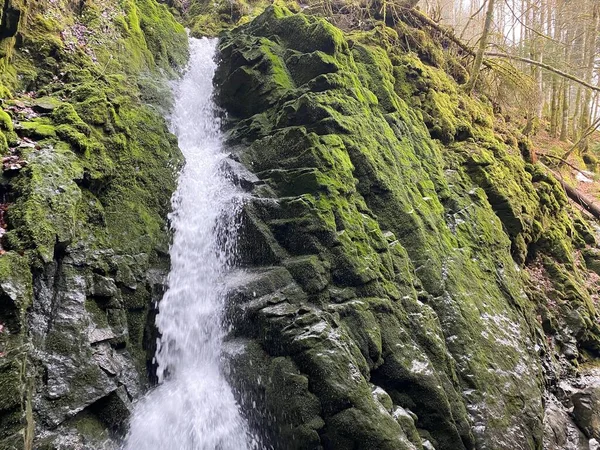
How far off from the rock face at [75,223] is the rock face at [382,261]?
5.15 feet

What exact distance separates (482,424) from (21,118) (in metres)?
8.16

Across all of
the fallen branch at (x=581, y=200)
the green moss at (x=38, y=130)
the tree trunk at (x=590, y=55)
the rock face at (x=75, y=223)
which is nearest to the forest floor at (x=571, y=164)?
the tree trunk at (x=590, y=55)

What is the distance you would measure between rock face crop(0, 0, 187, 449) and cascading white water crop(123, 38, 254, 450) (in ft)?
0.87

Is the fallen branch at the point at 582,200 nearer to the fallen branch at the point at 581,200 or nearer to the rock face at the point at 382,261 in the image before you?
the fallen branch at the point at 581,200

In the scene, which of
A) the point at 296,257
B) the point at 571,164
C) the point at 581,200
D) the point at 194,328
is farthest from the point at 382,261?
the point at 571,164

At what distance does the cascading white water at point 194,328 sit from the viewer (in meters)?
4.83

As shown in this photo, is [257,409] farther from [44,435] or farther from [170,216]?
[170,216]

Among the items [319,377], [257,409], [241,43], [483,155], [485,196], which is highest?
[241,43]

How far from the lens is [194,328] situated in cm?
593

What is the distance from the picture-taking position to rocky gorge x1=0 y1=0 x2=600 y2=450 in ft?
15.2

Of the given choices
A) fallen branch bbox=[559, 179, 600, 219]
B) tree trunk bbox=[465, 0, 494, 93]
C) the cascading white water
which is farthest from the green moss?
fallen branch bbox=[559, 179, 600, 219]

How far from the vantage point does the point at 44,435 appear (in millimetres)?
3963

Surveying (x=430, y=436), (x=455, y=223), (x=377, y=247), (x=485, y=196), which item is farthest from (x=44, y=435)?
(x=485, y=196)

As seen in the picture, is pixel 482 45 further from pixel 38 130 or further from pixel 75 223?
pixel 75 223
